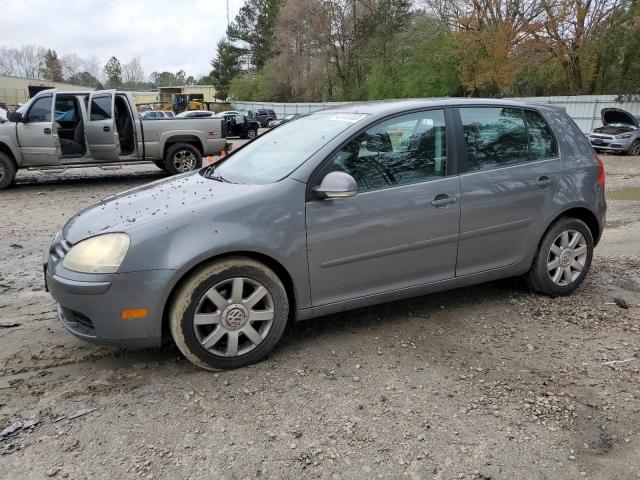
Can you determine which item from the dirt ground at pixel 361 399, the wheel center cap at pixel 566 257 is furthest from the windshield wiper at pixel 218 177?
the wheel center cap at pixel 566 257

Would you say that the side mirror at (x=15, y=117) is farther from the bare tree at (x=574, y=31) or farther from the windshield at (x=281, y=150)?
the bare tree at (x=574, y=31)

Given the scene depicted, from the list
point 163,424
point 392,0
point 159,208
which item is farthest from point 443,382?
point 392,0

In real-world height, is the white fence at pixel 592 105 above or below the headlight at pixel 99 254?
above

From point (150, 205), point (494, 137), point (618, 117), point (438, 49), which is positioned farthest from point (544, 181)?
point (438, 49)

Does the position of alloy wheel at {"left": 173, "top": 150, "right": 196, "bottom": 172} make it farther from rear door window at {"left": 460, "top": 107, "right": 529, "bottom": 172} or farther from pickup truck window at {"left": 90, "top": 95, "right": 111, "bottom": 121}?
rear door window at {"left": 460, "top": 107, "right": 529, "bottom": 172}

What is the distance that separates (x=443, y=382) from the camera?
10.5ft

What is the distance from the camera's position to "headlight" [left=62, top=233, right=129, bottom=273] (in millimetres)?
3049

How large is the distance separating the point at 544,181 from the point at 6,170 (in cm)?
1020

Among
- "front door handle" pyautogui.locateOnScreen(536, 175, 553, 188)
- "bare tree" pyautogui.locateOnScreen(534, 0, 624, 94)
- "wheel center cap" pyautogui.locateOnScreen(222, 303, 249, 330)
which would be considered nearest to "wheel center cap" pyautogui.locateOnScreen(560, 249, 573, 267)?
"front door handle" pyautogui.locateOnScreen(536, 175, 553, 188)

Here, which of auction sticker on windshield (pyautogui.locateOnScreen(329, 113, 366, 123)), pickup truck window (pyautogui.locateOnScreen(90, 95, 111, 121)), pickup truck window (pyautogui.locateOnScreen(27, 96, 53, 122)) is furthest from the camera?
pickup truck window (pyautogui.locateOnScreen(90, 95, 111, 121))

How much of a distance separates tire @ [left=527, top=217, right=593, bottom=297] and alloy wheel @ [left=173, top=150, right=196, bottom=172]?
9.38 metres

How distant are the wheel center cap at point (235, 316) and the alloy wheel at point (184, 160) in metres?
9.49

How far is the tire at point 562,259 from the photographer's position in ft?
14.3

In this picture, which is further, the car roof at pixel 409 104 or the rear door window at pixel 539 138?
the rear door window at pixel 539 138
